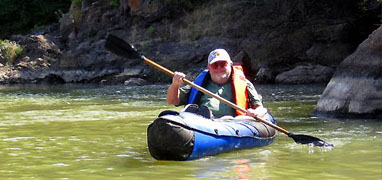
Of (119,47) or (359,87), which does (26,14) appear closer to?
(359,87)

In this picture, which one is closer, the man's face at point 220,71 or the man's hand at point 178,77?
the man's hand at point 178,77

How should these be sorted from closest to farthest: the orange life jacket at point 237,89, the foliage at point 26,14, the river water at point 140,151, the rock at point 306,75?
the river water at point 140,151 < the orange life jacket at point 237,89 < the rock at point 306,75 < the foliage at point 26,14

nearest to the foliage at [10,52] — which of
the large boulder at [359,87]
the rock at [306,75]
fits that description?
the rock at [306,75]

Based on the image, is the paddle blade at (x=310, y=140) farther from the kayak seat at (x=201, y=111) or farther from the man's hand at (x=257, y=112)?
the kayak seat at (x=201, y=111)

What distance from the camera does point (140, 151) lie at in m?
6.24

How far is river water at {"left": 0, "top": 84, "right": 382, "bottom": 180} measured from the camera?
4.95 metres

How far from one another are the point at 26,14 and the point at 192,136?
28375 millimetres

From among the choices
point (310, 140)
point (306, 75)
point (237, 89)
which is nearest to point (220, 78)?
point (237, 89)

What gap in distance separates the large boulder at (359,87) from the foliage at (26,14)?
79.5 ft

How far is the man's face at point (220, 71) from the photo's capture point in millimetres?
6604

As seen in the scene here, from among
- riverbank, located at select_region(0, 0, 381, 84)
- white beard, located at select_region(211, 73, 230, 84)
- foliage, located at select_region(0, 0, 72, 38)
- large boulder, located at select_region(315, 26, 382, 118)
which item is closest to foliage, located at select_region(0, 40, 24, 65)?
riverbank, located at select_region(0, 0, 381, 84)

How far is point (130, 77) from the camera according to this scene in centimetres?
2059

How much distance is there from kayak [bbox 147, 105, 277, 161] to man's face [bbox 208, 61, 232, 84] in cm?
57

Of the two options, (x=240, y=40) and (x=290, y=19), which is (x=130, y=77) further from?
(x=290, y=19)
